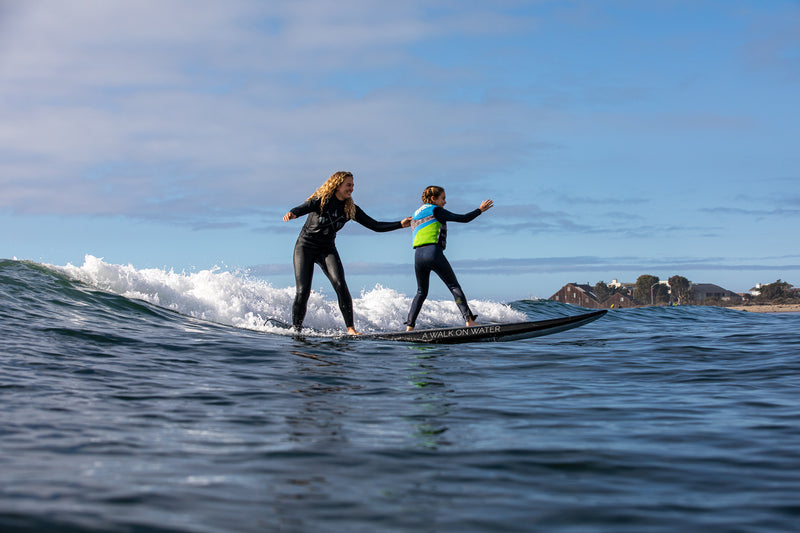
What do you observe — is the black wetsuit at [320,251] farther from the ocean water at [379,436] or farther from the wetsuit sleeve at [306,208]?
the ocean water at [379,436]

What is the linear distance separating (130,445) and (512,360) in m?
5.48

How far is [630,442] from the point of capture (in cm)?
401

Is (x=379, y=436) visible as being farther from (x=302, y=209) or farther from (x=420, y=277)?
(x=420, y=277)

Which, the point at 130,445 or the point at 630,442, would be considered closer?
the point at 130,445

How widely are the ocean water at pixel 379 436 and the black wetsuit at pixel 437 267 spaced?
1150 mm

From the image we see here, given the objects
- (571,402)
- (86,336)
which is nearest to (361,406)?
(571,402)

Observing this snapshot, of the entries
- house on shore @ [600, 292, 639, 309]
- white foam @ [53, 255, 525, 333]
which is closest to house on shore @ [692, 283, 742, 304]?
house on shore @ [600, 292, 639, 309]

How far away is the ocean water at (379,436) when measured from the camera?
2.74 metres

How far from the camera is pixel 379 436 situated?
4098 millimetres

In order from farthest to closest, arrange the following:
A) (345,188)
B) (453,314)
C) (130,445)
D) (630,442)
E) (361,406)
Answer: (453,314) → (345,188) → (361,406) → (630,442) → (130,445)

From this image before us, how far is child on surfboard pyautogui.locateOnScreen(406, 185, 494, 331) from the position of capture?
10.1 m

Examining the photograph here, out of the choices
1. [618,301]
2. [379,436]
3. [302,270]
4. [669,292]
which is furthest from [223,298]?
[669,292]

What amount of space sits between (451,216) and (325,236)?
205 centimetres

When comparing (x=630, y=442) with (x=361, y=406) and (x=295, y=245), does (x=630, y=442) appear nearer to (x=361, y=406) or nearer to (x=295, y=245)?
(x=361, y=406)
